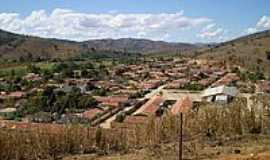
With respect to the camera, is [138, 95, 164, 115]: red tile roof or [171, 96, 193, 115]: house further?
[138, 95, 164, 115]: red tile roof

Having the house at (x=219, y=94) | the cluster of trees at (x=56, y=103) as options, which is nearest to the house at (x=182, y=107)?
the house at (x=219, y=94)

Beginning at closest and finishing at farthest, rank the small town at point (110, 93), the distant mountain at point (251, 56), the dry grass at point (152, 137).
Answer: the dry grass at point (152, 137)
the small town at point (110, 93)
the distant mountain at point (251, 56)

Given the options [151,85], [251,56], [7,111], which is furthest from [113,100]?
[251,56]

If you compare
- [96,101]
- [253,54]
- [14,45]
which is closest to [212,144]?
[96,101]

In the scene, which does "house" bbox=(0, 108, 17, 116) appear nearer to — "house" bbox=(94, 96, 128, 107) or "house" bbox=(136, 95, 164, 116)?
"house" bbox=(94, 96, 128, 107)

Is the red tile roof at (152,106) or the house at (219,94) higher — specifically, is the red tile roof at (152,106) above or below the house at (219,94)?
below

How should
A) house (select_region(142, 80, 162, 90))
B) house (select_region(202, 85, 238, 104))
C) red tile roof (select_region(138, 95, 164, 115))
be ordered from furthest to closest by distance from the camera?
house (select_region(142, 80, 162, 90))
house (select_region(202, 85, 238, 104))
red tile roof (select_region(138, 95, 164, 115))

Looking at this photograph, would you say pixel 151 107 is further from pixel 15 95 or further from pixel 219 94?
pixel 15 95

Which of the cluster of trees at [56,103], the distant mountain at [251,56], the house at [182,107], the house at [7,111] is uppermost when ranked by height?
the distant mountain at [251,56]

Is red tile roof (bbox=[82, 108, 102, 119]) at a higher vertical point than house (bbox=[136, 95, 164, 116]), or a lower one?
lower

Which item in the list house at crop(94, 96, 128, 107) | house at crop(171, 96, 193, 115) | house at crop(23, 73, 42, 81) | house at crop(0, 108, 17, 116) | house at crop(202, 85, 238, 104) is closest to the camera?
house at crop(171, 96, 193, 115)

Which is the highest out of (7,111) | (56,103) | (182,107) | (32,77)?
(32,77)

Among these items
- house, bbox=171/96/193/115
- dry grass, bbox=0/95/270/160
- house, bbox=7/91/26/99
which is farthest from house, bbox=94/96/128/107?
dry grass, bbox=0/95/270/160

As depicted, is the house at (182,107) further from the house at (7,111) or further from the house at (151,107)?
the house at (7,111)
